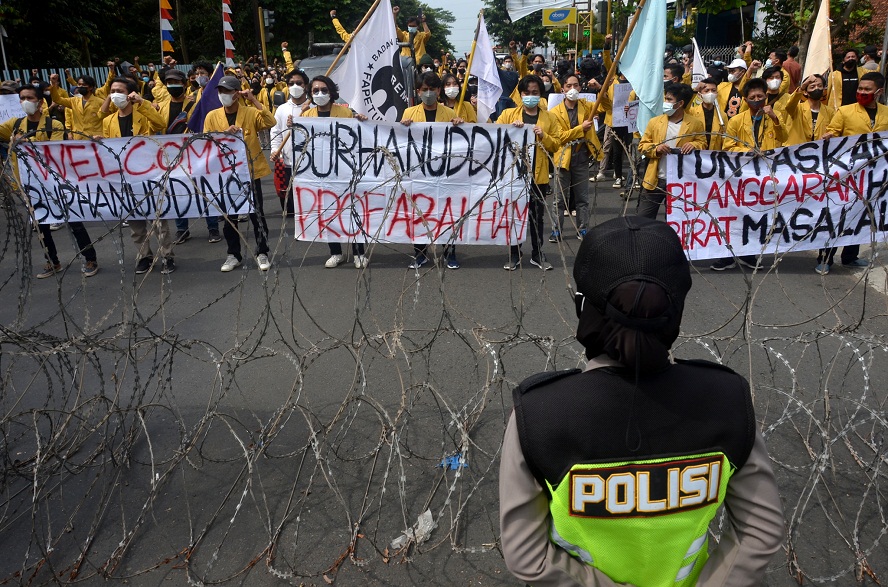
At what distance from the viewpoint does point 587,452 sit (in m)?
1.53

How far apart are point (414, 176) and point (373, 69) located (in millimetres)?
2189

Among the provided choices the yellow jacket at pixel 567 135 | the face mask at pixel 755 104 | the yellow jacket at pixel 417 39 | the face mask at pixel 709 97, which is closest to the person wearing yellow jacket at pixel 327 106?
the yellow jacket at pixel 567 135

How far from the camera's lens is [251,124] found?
294 inches

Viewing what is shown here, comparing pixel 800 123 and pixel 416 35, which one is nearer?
pixel 800 123

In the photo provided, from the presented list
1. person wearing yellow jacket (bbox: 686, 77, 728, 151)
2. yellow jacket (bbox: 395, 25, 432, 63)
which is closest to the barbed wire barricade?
person wearing yellow jacket (bbox: 686, 77, 728, 151)

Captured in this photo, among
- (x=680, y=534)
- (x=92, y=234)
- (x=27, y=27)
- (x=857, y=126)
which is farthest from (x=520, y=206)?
(x=27, y=27)

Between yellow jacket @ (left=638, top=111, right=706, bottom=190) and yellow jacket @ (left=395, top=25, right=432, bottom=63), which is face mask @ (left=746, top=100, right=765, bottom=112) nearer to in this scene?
yellow jacket @ (left=638, top=111, right=706, bottom=190)

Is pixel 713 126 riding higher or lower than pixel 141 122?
lower

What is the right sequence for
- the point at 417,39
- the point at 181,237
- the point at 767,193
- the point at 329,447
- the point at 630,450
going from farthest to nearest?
1. the point at 417,39
2. the point at 767,193
3. the point at 181,237
4. the point at 329,447
5. the point at 630,450

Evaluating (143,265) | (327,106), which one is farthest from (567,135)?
(143,265)

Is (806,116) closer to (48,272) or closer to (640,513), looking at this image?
(640,513)

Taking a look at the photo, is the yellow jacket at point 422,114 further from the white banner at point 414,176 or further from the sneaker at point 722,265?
the sneaker at point 722,265

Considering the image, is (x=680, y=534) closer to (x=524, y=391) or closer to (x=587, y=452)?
(x=587, y=452)

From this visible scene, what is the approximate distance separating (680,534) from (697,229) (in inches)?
202
